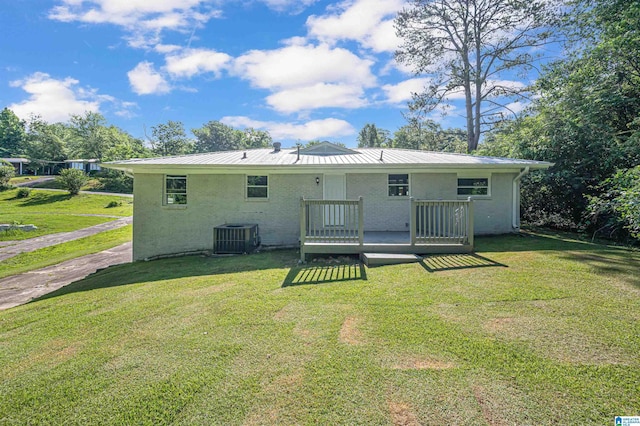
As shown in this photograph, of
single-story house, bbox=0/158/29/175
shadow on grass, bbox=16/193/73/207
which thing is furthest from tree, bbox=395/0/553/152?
single-story house, bbox=0/158/29/175

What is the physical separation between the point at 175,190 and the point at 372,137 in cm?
4456

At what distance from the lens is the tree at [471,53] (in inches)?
669

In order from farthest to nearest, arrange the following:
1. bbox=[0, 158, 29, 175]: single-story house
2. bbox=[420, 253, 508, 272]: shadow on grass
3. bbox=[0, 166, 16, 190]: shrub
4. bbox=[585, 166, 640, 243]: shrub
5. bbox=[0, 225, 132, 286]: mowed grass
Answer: bbox=[0, 158, 29, 175]: single-story house
bbox=[0, 166, 16, 190]: shrub
bbox=[0, 225, 132, 286]: mowed grass
bbox=[420, 253, 508, 272]: shadow on grass
bbox=[585, 166, 640, 243]: shrub

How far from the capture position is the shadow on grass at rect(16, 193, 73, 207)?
2785cm

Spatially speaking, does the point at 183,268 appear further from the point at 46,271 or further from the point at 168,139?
the point at 168,139

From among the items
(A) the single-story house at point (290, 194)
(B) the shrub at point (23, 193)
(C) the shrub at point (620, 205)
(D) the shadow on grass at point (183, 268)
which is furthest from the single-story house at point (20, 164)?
(C) the shrub at point (620, 205)

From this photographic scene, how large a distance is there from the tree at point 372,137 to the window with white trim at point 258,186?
137ft

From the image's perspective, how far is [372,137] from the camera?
165ft

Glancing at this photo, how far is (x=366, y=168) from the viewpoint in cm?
934

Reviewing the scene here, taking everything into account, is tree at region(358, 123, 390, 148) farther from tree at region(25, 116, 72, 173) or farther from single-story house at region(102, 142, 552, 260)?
tree at region(25, 116, 72, 173)

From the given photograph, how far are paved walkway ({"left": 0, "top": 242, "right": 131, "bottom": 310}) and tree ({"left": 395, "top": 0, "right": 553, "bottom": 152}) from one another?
19330 millimetres

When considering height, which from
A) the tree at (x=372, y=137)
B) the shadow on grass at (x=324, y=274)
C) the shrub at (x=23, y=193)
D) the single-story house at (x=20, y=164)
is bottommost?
the shadow on grass at (x=324, y=274)

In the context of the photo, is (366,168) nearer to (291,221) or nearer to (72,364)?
(291,221)

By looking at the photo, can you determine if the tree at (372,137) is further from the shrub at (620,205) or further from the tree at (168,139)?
the shrub at (620,205)
